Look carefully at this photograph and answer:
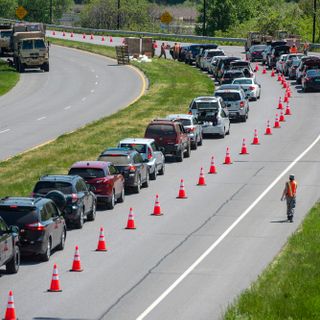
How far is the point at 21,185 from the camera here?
40.1 metres

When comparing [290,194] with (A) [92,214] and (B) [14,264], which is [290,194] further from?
(B) [14,264]

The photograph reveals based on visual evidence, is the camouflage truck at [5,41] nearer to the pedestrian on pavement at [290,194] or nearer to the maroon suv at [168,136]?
the maroon suv at [168,136]

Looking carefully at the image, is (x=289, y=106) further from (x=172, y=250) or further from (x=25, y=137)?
(x=172, y=250)

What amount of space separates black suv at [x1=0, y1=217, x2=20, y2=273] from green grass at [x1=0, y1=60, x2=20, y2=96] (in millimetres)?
55483

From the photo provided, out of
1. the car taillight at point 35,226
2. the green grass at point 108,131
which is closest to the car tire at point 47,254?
the car taillight at point 35,226

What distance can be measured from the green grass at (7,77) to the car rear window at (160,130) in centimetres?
3468

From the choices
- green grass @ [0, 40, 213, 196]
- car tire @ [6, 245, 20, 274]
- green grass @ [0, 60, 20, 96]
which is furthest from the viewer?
green grass @ [0, 60, 20, 96]

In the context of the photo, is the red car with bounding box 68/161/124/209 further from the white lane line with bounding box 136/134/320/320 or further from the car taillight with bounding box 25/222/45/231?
the car taillight with bounding box 25/222/45/231

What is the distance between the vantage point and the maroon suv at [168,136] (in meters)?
47.7

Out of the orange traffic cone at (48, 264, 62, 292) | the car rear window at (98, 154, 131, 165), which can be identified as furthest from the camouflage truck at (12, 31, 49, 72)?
the orange traffic cone at (48, 264, 62, 292)

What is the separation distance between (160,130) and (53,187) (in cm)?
1568

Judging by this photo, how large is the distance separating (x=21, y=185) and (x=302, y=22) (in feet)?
348

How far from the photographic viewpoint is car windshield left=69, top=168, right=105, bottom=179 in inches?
1423

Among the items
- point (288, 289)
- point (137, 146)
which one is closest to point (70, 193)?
point (288, 289)
